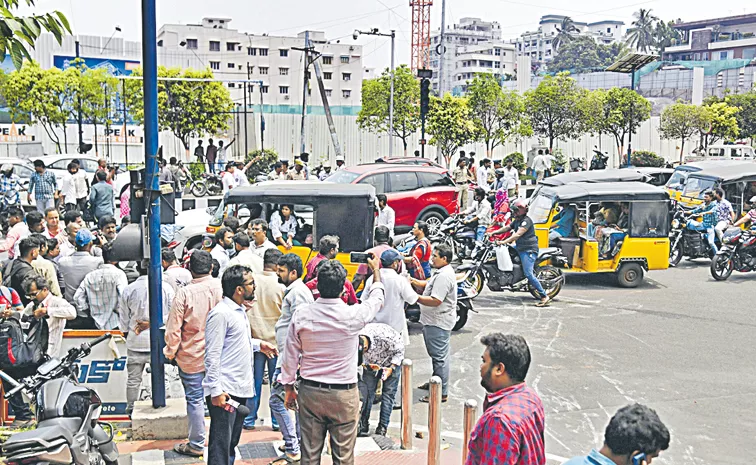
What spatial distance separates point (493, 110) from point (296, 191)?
27748mm

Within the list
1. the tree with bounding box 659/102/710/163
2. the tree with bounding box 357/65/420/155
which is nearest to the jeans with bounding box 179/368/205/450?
the tree with bounding box 357/65/420/155

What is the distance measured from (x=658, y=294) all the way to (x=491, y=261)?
342 cm

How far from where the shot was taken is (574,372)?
977 centimetres

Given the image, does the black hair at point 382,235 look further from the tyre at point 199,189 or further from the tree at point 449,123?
the tree at point 449,123

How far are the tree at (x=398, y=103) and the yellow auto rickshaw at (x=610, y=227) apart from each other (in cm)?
2423

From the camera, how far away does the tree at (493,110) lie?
124ft

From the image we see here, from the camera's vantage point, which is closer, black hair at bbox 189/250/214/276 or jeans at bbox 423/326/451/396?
black hair at bbox 189/250/214/276

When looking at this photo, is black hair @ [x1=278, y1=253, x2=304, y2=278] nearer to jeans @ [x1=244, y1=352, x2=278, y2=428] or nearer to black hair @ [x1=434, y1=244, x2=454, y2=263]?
jeans @ [x1=244, y1=352, x2=278, y2=428]

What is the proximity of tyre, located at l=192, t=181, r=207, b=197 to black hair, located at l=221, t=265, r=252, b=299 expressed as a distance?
23014 millimetres

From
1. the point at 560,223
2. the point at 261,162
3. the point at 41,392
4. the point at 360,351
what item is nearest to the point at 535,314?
the point at 560,223

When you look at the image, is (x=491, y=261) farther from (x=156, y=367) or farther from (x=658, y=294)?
(x=156, y=367)

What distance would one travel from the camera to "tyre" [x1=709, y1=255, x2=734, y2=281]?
15.4 metres

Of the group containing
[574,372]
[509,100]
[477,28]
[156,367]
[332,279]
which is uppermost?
[477,28]

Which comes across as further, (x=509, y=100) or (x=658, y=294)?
(x=509, y=100)
